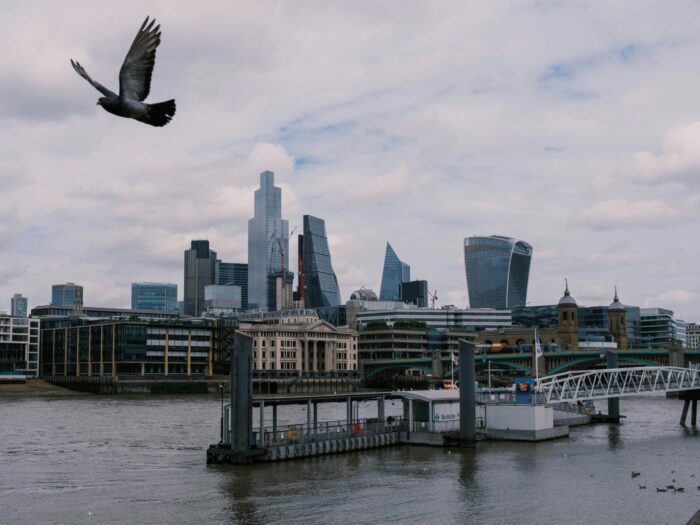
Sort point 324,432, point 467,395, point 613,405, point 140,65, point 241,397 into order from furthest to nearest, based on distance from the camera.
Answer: point 613,405, point 324,432, point 467,395, point 241,397, point 140,65

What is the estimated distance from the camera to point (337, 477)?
179 feet

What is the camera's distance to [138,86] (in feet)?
39.4

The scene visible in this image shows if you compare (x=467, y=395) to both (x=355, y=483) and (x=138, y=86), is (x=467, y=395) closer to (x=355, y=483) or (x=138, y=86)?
(x=355, y=483)

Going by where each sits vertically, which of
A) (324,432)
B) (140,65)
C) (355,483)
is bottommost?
(355,483)

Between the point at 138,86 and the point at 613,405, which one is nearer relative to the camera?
the point at 138,86

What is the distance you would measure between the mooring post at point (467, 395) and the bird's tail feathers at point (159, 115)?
184ft

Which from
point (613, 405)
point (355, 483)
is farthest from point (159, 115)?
point (613, 405)

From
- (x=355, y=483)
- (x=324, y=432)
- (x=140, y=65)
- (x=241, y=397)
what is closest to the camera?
(x=140, y=65)

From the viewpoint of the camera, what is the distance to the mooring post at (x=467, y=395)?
218 ft

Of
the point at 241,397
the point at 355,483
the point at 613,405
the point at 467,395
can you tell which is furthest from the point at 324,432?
the point at 613,405

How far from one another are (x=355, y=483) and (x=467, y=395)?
17003mm

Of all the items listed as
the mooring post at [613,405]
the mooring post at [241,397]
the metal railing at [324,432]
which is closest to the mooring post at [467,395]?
the metal railing at [324,432]

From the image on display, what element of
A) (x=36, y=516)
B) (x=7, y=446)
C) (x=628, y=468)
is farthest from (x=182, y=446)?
(x=628, y=468)

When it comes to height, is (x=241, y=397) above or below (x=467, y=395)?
above
